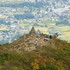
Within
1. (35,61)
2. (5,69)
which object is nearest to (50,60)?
(35,61)

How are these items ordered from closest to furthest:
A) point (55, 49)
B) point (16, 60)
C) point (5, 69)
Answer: point (5, 69)
point (16, 60)
point (55, 49)

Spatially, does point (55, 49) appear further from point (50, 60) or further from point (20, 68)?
point (20, 68)

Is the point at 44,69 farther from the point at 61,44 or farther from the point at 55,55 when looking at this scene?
the point at 61,44

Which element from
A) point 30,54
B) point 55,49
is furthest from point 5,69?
point 55,49

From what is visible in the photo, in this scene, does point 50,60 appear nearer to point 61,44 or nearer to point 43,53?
point 43,53

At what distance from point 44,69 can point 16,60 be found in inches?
64.6

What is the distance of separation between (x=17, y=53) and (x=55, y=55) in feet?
6.32

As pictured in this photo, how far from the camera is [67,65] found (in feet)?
71.8

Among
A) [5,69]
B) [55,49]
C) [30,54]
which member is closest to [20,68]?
[5,69]

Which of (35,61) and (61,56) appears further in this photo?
(61,56)

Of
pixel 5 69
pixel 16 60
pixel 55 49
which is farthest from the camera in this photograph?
pixel 55 49

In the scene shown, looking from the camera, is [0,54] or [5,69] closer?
[5,69]

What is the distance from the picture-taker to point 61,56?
74.1 feet

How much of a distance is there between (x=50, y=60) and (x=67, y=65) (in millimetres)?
986
